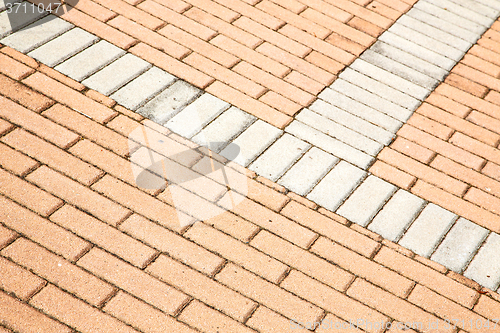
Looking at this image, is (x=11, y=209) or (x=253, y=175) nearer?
(x=11, y=209)

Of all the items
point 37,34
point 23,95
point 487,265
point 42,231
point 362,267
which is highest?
point 37,34

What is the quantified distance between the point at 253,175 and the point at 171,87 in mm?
843

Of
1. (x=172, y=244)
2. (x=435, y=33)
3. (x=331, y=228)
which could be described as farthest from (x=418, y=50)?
(x=172, y=244)

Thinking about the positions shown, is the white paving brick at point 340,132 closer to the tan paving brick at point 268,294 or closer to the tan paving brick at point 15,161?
the tan paving brick at point 268,294

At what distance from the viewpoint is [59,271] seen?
2.20 meters

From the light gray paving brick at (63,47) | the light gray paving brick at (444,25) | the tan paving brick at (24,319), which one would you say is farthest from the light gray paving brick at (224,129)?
the light gray paving brick at (444,25)

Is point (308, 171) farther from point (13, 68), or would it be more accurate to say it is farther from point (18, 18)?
point (18, 18)

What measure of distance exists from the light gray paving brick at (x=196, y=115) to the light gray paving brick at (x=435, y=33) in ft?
6.11

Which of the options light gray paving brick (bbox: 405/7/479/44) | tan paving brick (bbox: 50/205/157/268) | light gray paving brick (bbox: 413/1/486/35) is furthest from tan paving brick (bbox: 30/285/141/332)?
light gray paving brick (bbox: 413/1/486/35)

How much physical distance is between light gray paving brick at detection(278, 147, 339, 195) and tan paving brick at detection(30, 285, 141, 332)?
1158 millimetres

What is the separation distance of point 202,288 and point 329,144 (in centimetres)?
122

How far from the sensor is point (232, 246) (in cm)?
243

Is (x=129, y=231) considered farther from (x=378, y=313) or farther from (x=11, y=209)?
(x=378, y=313)

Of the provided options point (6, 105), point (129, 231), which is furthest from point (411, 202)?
point (6, 105)
